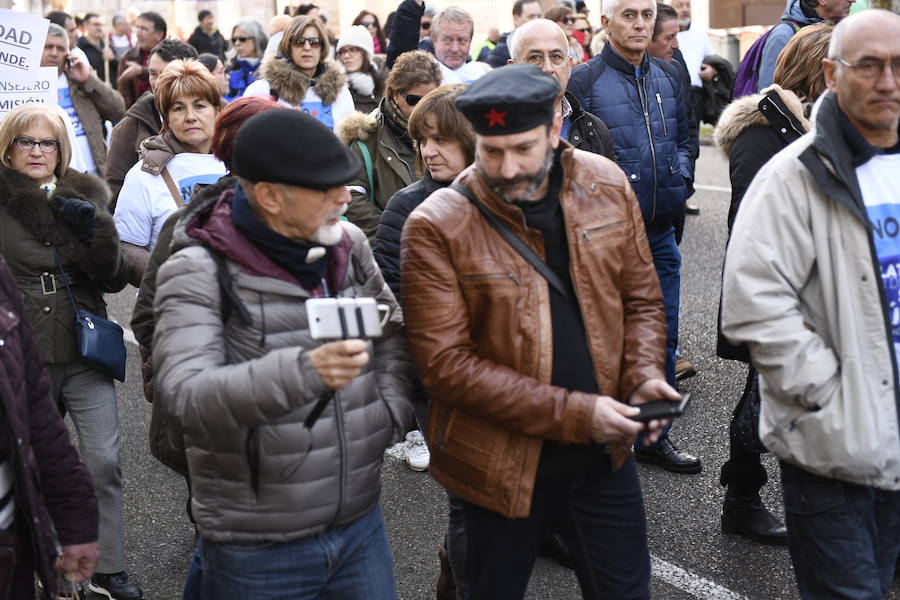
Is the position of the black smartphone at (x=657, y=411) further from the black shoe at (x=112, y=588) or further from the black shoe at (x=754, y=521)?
the black shoe at (x=112, y=588)

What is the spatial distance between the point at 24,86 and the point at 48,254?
2215mm

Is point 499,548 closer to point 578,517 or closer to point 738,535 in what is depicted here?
point 578,517

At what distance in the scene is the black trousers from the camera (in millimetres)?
2930

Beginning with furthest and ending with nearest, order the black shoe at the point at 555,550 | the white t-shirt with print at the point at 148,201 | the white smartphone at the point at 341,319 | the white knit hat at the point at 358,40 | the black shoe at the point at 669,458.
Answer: the white knit hat at the point at 358,40 < the black shoe at the point at 669,458 < the white t-shirt with print at the point at 148,201 < the black shoe at the point at 555,550 < the white smartphone at the point at 341,319

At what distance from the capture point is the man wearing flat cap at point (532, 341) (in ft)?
9.08

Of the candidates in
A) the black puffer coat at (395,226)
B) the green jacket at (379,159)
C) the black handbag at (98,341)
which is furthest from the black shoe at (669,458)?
the black handbag at (98,341)

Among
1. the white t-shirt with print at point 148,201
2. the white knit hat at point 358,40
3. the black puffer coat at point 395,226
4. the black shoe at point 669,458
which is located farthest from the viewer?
the white knit hat at point 358,40

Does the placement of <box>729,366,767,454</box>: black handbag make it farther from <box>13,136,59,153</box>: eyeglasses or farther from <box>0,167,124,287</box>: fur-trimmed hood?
<box>13,136,59,153</box>: eyeglasses

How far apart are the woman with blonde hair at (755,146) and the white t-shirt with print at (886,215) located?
3.29ft

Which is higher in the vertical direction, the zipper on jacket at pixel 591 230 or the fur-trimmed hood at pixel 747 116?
the zipper on jacket at pixel 591 230

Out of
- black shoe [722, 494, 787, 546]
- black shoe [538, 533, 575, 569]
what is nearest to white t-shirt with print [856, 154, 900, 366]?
black shoe [722, 494, 787, 546]

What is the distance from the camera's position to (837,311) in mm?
2785

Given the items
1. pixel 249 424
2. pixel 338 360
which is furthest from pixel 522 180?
pixel 249 424

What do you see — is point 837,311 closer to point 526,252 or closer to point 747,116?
point 526,252
